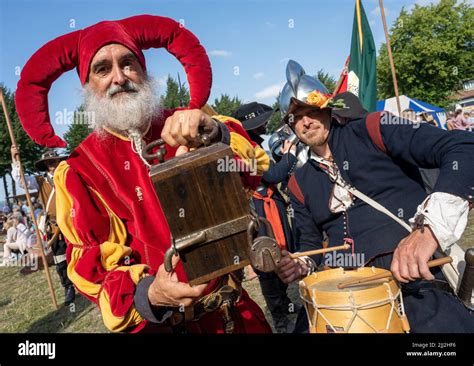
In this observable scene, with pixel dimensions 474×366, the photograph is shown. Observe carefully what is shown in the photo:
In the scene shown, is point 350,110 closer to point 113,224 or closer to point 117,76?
point 117,76

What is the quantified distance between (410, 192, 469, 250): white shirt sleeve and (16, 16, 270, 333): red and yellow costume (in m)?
0.79

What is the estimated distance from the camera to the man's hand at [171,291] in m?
1.31

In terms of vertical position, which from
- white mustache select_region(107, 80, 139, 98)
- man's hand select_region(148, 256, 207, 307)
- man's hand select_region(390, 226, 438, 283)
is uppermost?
white mustache select_region(107, 80, 139, 98)

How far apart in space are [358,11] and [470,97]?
43218mm

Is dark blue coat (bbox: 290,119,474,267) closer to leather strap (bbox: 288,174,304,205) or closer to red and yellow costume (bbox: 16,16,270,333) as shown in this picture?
leather strap (bbox: 288,174,304,205)

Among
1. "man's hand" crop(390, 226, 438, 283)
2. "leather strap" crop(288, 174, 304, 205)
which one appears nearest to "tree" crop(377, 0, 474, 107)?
"leather strap" crop(288, 174, 304, 205)

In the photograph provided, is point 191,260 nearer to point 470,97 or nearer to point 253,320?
point 253,320

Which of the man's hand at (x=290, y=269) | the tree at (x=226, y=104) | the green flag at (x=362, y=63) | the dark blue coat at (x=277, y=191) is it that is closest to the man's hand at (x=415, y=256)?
the man's hand at (x=290, y=269)

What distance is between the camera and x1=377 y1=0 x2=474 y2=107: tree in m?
25.3

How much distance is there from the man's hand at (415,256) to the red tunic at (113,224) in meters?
0.74

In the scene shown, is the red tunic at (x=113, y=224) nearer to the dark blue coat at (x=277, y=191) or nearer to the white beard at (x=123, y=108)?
the white beard at (x=123, y=108)

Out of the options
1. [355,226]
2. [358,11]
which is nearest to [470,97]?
[358,11]

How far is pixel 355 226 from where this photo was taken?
2441 mm


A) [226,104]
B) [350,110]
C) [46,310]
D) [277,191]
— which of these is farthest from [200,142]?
[226,104]
